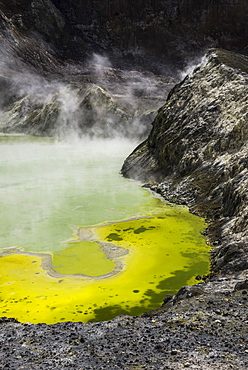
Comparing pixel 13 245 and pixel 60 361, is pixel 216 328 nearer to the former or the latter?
pixel 60 361

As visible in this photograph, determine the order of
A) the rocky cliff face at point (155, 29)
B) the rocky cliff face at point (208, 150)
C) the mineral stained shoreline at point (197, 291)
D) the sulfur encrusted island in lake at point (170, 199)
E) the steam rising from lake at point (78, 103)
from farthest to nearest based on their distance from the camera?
1. the rocky cliff face at point (155, 29)
2. the steam rising from lake at point (78, 103)
3. the rocky cliff face at point (208, 150)
4. the sulfur encrusted island in lake at point (170, 199)
5. the mineral stained shoreline at point (197, 291)

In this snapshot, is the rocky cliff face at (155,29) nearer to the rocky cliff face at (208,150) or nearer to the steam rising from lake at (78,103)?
the steam rising from lake at (78,103)

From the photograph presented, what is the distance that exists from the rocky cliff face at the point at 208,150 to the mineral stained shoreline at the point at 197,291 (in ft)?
0.15

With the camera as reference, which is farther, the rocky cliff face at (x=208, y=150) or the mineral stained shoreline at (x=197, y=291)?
the rocky cliff face at (x=208, y=150)

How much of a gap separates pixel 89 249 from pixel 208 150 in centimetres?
720

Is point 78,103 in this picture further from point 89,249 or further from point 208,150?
point 89,249

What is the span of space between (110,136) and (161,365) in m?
36.0

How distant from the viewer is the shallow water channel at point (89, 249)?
858cm

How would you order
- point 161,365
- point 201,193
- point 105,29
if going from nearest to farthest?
point 161,365
point 201,193
point 105,29

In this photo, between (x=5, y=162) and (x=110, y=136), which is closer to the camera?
A: (x=5, y=162)

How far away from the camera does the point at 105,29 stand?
83312 millimetres

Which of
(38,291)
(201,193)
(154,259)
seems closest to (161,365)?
(38,291)

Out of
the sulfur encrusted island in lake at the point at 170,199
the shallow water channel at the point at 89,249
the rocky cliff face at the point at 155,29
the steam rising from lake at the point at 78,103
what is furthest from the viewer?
the rocky cliff face at the point at 155,29

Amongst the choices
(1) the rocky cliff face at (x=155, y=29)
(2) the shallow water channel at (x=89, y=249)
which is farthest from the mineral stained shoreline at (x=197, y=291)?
(1) the rocky cliff face at (x=155, y=29)
